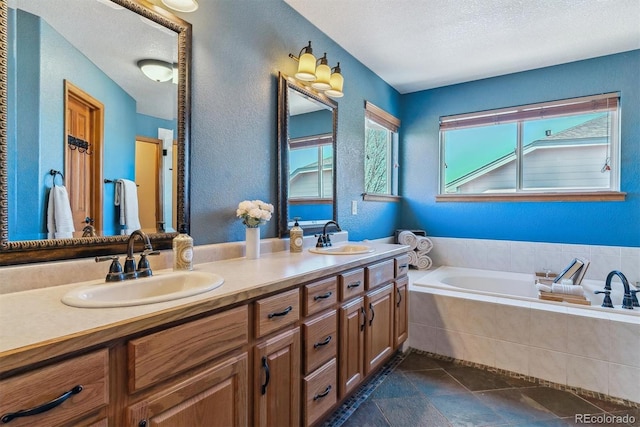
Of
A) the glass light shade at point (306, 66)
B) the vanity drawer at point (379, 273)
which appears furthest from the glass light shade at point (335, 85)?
the vanity drawer at point (379, 273)

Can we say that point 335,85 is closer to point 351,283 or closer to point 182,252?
point 351,283

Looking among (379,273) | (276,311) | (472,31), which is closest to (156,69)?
(276,311)

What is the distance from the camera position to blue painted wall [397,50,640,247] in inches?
107

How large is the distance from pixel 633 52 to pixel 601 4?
1.01 m

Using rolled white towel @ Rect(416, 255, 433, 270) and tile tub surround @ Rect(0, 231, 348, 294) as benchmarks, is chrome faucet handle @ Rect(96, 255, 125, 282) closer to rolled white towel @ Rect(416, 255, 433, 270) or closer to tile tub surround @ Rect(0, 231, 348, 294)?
tile tub surround @ Rect(0, 231, 348, 294)

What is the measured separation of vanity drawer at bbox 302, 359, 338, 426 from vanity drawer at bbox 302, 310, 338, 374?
43 mm

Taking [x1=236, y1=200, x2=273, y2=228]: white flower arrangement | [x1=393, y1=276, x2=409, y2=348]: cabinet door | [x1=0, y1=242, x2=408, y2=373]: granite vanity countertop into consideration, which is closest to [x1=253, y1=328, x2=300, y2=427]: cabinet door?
[x1=0, y1=242, x2=408, y2=373]: granite vanity countertop

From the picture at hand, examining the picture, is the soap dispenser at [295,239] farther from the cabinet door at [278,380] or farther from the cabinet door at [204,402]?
the cabinet door at [204,402]

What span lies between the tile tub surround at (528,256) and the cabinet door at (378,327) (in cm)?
151

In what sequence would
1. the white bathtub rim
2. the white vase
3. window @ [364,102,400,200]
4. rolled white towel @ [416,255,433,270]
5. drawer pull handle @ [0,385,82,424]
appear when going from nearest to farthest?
drawer pull handle @ [0,385,82,424], the white vase, the white bathtub rim, window @ [364,102,400,200], rolled white towel @ [416,255,433,270]

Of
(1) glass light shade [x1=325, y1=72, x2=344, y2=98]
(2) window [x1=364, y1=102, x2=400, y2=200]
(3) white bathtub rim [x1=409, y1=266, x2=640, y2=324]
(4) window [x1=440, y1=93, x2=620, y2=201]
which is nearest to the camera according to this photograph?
(3) white bathtub rim [x1=409, y1=266, x2=640, y2=324]

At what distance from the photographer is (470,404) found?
74.5 inches

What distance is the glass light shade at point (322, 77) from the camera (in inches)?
85.5

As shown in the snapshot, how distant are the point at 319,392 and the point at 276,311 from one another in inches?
21.5
